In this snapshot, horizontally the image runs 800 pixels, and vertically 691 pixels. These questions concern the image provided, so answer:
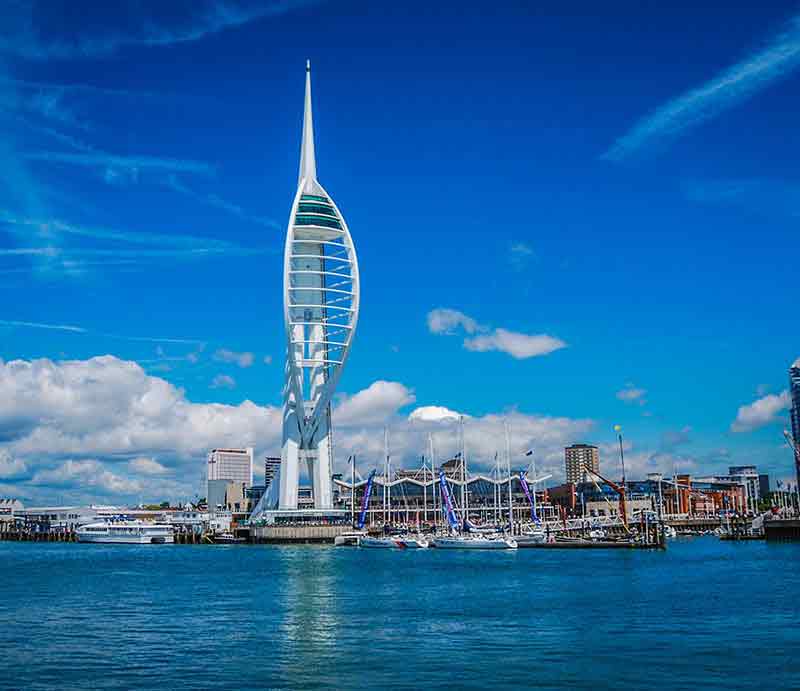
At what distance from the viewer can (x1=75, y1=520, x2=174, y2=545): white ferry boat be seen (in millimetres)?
138750

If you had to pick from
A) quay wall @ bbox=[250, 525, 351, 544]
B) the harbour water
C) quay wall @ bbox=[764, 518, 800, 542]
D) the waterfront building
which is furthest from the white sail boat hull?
the waterfront building

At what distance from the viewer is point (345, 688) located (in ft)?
70.8

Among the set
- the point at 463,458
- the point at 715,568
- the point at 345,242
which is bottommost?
the point at 715,568

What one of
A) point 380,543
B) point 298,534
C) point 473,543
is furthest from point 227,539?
point 473,543

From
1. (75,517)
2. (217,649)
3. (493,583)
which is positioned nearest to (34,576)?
(493,583)

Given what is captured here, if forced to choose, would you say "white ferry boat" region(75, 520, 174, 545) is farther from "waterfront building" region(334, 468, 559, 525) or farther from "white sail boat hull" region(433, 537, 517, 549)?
"white sail boat hull" region(433, 537, 517, 549)

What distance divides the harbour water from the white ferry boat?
8403 cm

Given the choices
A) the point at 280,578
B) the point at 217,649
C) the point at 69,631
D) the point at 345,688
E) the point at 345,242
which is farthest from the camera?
the point at 345,242

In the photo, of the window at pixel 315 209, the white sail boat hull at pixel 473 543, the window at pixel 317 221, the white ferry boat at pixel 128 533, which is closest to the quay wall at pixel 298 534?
the white sail boat hull at pixel 473 543

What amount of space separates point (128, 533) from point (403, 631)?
412ft

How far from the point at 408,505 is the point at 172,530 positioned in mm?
53446

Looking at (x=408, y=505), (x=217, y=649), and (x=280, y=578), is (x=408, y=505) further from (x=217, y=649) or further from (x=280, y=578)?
(x=217, y=649)

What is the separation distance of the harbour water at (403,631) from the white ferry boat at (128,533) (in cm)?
8403

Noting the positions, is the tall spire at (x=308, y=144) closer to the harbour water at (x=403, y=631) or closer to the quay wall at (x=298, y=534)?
the quay wall at (x=298, y=534)
